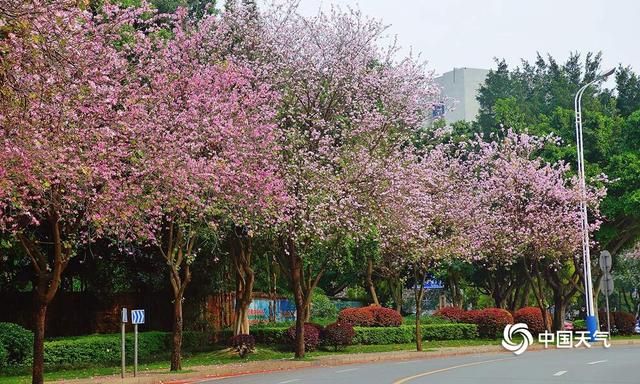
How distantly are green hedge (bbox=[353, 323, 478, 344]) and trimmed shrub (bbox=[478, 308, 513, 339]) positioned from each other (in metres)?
0.63

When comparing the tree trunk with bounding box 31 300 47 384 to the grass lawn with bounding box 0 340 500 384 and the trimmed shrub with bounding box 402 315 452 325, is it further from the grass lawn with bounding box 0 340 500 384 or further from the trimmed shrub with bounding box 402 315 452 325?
the trimmed shrub with bounding box 402 315 452 325

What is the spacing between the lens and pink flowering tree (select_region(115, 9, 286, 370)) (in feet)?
70.3

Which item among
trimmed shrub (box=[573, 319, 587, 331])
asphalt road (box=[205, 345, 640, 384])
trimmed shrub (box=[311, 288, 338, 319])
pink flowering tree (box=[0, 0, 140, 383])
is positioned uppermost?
pink flowering tree (box=[0, 0, 140, 383])

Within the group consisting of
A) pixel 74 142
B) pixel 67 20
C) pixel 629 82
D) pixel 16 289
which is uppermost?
pixel 629 82

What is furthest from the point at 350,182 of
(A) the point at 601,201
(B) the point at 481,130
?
(B) the point at 481,130

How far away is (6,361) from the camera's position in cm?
2689

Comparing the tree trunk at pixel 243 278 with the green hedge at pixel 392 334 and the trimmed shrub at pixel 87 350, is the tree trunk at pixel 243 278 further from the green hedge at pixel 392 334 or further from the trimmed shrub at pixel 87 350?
the trimmed shrub at pixel 87 350

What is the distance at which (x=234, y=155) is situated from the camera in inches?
960

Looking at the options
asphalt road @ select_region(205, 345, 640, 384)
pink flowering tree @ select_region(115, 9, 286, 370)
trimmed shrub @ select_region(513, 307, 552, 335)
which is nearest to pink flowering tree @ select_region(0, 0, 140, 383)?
pink flowering tree @ select_region(115, 9, 286, 370)

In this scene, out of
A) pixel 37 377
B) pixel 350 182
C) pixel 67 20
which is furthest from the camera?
pixel 350 182

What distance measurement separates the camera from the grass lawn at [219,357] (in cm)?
2539

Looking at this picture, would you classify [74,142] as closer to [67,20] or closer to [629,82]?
[67,20]

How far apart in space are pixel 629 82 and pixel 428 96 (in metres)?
25.6

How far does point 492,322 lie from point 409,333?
5.52 metres
